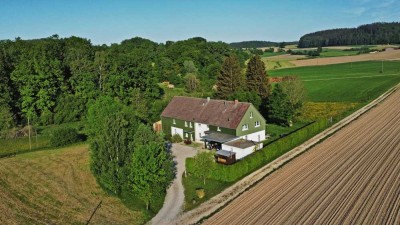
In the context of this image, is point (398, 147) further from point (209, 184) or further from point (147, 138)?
point (147, 138)

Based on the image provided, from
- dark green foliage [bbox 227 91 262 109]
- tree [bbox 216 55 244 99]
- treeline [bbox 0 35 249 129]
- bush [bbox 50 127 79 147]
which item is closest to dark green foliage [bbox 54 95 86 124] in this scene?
treeline [bbox 0 35 249 129]

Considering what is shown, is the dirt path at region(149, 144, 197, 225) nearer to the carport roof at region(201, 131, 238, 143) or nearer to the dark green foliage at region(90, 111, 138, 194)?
the dark green foliage at region(90, 111, 138, 194)

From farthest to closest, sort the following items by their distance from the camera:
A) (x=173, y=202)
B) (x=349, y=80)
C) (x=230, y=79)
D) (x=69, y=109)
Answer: (x=349, y=80), (x=230, y=79), (x=69, y=109), (x=173, y=202)

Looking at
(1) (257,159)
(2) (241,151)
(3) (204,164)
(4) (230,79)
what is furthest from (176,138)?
(4) (230,79)

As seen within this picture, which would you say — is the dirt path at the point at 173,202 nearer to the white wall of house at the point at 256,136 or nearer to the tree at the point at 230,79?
the white wall of house at the point at 256,136

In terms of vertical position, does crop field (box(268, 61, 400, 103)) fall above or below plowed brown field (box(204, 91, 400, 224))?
above

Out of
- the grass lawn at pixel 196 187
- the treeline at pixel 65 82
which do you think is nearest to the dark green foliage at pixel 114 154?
the grass lawn at pixel 196 187

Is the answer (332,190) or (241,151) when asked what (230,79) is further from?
(332,190)
